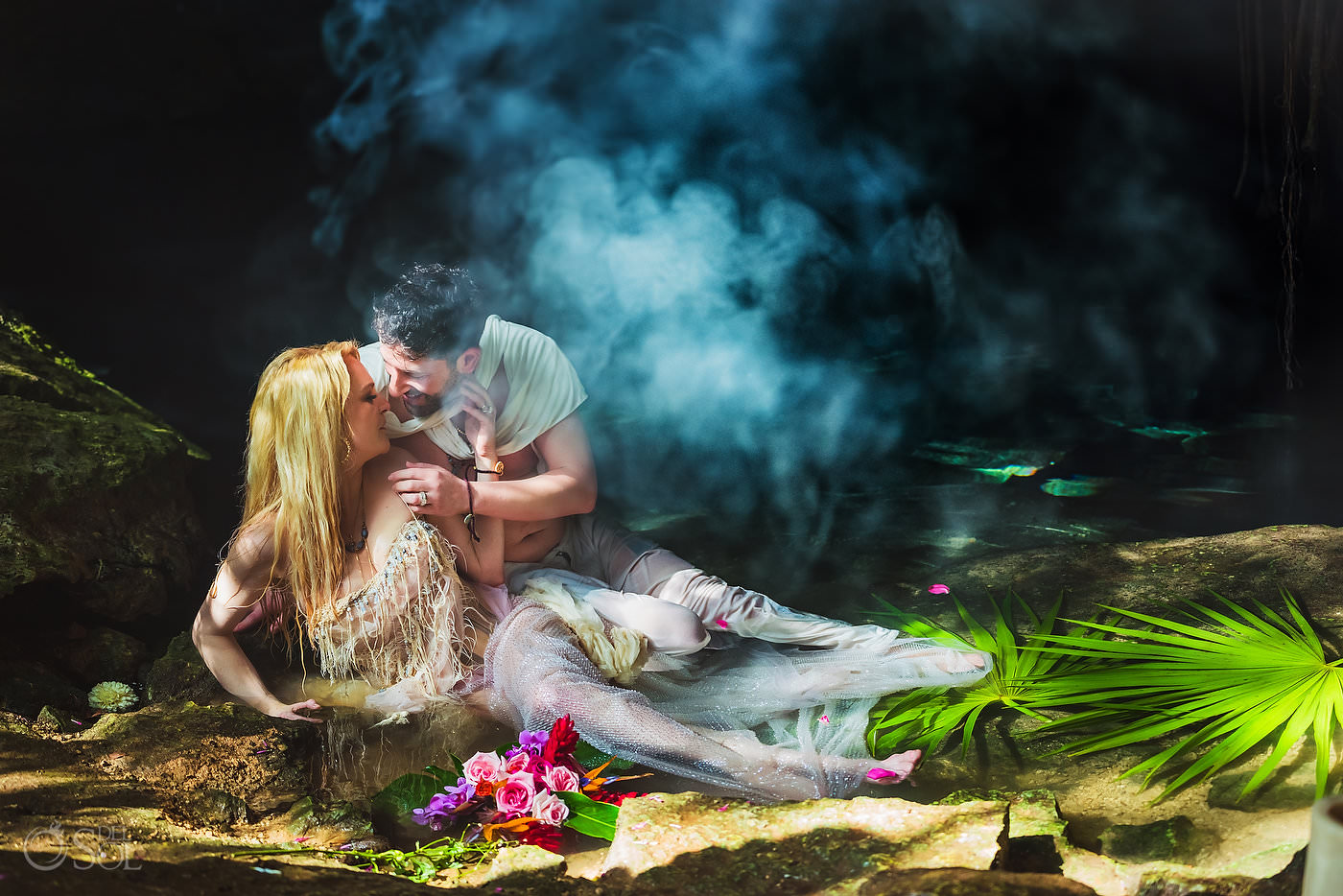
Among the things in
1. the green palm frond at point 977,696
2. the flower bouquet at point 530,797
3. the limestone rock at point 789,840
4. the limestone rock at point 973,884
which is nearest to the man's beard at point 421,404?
the flower bouquet at point 530,797

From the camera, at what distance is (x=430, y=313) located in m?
3.16

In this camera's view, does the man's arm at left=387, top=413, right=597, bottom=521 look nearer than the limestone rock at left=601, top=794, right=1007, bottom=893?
No

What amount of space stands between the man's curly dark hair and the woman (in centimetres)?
17

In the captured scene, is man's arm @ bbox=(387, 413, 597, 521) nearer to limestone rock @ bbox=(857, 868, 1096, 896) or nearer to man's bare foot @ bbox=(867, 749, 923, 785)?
man's bare foot @ bbox=(867, 749, 923, 785)

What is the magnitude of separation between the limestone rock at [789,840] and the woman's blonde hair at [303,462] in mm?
1246

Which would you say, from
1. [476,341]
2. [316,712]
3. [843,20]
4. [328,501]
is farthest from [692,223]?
[316,712]

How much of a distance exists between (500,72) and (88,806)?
10.5 ft

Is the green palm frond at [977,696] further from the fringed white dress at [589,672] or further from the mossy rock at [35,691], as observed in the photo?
the mossy rock at [35,691]

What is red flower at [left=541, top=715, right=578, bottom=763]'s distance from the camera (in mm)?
2771

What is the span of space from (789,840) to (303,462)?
1723 mm

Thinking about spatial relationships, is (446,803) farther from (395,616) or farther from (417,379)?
(417,379)

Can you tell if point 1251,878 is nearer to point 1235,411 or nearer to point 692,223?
point 692,223

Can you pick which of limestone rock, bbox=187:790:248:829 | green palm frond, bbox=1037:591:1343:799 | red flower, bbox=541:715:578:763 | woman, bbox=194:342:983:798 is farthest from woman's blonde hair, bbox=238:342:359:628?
green palm frond, bbox=1037:591:1343:799

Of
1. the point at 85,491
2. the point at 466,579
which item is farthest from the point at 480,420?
the point at 85,491
